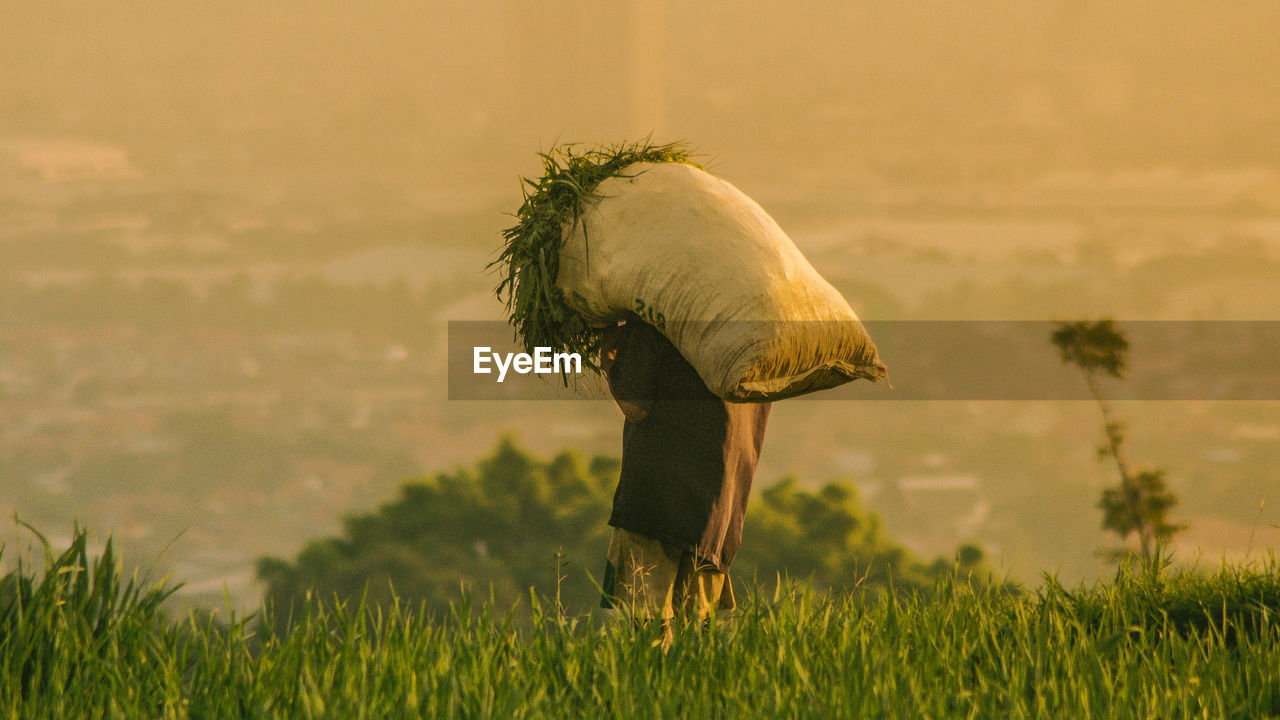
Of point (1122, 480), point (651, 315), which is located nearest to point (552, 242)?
point (651, 315)

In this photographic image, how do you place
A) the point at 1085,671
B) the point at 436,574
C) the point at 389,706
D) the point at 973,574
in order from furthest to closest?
the point at 436,574 → the point at 973,574 → the point at 1085,671 → the point at 389,706

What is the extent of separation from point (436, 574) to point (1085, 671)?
267 inches

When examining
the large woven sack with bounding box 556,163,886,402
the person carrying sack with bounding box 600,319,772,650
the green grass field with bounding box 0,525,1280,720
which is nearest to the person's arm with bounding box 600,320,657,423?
the person carrying sack with bounding box 600,319,772,650

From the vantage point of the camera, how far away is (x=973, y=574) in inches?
169

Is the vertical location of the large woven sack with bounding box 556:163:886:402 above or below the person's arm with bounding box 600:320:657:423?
above

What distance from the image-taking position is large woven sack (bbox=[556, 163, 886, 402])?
3.50 metres

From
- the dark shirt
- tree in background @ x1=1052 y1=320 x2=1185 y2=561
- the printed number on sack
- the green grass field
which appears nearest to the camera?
the green grass field

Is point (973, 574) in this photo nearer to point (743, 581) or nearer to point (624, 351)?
point (743, 581)

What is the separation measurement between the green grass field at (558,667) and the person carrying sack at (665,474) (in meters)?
0.36

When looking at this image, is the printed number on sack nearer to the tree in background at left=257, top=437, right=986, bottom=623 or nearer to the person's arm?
the person's arm

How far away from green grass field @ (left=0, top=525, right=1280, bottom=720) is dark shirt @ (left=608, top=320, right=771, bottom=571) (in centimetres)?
39

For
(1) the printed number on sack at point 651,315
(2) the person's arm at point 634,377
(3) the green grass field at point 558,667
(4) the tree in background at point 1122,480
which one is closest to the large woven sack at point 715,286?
(1) the printed number on sack at point 651,315

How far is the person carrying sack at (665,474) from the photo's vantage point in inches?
151

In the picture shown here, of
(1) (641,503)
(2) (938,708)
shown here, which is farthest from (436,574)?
(2) (938,708)
